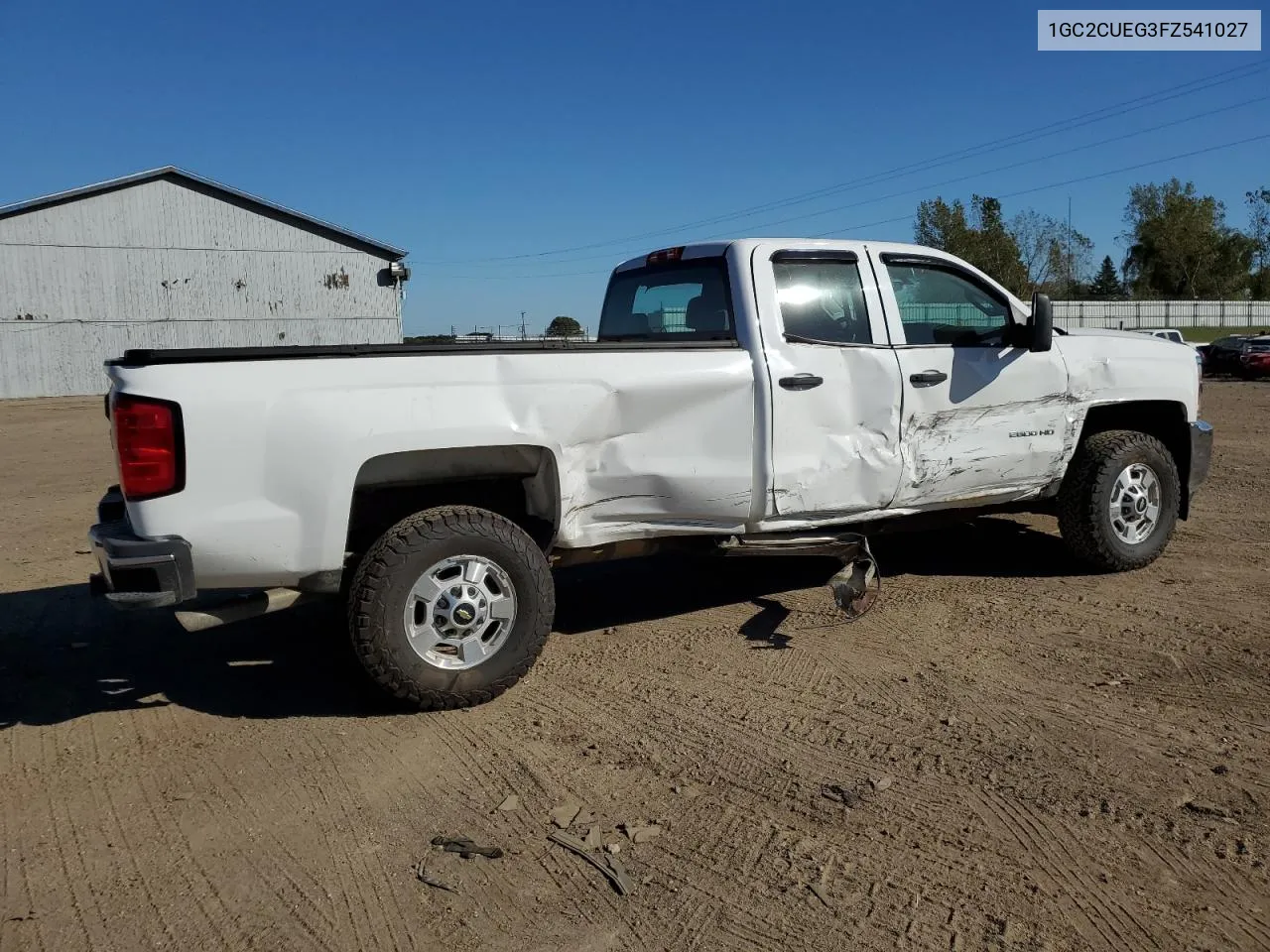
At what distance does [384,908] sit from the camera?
2895 millimetres

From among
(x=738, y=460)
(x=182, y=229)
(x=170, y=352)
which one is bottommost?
(x=738, y=460)

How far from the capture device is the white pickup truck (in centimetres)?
378

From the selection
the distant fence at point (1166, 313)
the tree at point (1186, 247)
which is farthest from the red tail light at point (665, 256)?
the tree at point (1186, 247)

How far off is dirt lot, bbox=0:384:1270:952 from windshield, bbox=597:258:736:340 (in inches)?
62.9

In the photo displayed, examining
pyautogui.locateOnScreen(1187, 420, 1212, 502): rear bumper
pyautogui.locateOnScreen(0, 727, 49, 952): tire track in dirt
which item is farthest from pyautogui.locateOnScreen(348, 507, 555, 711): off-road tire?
pyautogui.locateOnScreen(1187, 420, 1212, 502): rear bumper

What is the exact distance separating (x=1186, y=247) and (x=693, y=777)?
76.8 meters

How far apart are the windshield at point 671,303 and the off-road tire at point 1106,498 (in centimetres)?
251

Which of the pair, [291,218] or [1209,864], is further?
[291,218]

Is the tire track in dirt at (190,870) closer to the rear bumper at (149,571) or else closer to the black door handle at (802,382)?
the rear bumper at (149,571)

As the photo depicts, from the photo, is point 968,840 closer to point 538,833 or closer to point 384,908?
point 538,833

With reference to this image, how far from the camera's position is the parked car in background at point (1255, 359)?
2981 cm

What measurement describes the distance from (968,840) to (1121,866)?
1.42 ft

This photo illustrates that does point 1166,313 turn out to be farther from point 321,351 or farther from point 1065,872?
point 321,351

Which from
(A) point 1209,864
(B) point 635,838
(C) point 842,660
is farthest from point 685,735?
(A) point 1209,864
